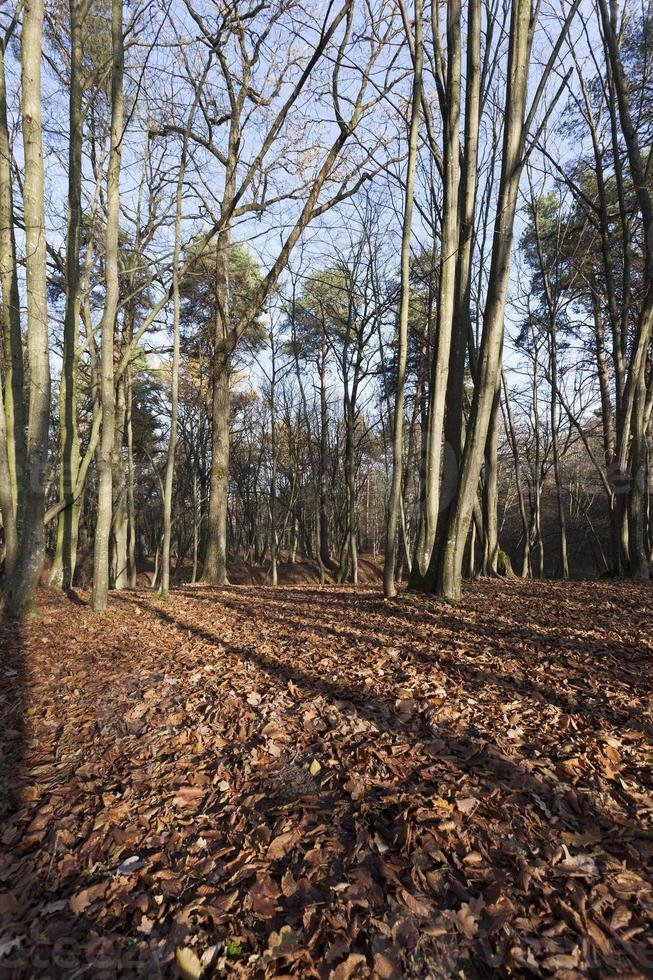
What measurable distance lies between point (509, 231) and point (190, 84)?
751 cm

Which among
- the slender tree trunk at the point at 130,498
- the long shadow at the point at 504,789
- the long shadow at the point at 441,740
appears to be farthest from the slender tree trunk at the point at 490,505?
the slender tree trunk at the point at 130,498

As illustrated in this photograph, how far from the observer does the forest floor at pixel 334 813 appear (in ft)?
5.56

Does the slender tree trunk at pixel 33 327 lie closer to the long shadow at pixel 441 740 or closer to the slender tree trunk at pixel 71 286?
the slender tree trunk at pixel 71 286

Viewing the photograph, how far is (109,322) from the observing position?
7098 millimetres

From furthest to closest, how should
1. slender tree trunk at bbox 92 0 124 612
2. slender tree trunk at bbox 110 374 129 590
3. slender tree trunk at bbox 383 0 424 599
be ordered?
slender tree trunk at bbox 110 374 129 590 < slender tree trunk at bbox 383 0 424 599 < slender tree trunk at bbox 92 0 124 612

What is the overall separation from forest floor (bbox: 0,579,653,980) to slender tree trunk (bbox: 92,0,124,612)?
219cm

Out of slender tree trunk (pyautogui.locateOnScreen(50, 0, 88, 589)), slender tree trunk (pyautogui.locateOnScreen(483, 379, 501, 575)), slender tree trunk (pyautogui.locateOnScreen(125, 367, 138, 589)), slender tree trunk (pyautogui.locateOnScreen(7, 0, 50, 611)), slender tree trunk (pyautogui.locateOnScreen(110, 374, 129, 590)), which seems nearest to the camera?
slender tree trunk (pyautogui.locateOnScreen(7, 0, 50, 611))

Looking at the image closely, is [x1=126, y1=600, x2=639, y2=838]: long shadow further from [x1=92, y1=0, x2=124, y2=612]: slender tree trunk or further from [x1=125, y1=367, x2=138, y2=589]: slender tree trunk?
[x1=125, y1=367, x2=138, y2=589]: slender tree trunk

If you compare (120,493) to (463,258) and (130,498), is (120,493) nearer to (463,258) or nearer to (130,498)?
(130,498)

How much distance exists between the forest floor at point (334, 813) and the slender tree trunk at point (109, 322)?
2.19 m

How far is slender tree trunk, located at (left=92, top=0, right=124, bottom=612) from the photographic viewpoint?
6.89 meters

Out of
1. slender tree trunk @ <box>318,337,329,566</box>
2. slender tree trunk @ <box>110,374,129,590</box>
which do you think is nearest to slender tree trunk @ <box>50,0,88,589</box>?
slender tree trunk @ <box>110,374,129,590</box>

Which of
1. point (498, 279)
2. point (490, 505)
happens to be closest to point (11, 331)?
point (498, 279)

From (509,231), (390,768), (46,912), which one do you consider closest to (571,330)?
(509,231)
